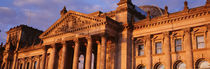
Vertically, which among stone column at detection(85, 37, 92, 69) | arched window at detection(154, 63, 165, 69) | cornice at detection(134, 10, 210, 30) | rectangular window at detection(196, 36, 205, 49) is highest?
cornice at detection(134, 10, 210, 30)

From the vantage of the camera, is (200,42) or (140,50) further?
(140,50)

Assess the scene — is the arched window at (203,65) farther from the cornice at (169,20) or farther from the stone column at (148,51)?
the stone column at (148,51)

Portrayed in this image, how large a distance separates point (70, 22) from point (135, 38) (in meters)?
10.1

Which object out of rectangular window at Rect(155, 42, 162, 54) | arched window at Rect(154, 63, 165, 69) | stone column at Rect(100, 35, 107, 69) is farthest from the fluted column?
stone column at Rect(100, 35, 107, 69)

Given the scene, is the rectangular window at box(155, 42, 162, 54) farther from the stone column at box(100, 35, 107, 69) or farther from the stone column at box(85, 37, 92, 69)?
the stone column at box(85, 37, 92, 69)

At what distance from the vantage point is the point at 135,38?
34.9 m

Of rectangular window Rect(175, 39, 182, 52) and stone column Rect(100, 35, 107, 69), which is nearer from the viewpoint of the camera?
rectangular window Rect(175, 39, 182, 52)

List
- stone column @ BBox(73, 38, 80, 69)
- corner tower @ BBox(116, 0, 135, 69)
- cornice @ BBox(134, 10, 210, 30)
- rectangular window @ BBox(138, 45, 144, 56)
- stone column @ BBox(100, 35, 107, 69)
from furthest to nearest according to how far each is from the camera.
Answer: stone column @ BBox(73, 38, 80, 69) → rectangular window @ BBox(138, 45, 144, 56) → corner tower @ BBox(116, 0, 135, 69) → stone column @ BBox(100, 35, 107, 69) → cornice @ BBox(134, 10, 210, 30)

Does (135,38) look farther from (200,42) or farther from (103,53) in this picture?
(200,42)

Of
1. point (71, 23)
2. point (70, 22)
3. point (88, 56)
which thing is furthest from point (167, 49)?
point (70, 22)

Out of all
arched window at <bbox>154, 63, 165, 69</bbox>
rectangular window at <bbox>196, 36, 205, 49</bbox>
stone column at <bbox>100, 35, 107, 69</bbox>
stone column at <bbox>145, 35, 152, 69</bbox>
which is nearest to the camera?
rectangular window at <bbox>196, 36, 205, 49</bbox>

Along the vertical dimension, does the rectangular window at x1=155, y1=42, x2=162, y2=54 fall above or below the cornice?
below

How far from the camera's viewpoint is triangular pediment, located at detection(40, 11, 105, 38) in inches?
1395

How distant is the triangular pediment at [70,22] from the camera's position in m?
35.4
